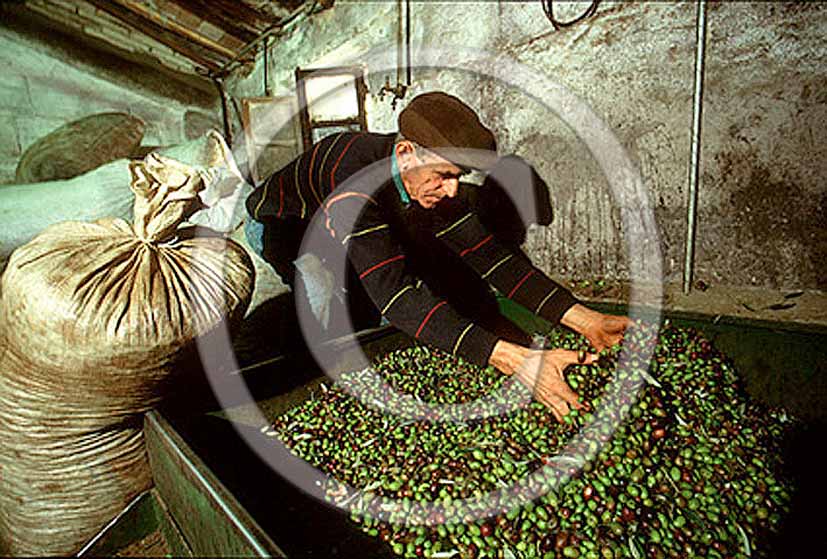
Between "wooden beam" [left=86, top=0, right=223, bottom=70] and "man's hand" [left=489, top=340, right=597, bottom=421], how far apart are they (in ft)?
18.3

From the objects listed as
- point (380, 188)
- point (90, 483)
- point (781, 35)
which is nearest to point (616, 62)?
point (781, 35)

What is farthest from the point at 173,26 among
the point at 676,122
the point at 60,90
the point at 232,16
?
the point at 676,122

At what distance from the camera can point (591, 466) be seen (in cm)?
133

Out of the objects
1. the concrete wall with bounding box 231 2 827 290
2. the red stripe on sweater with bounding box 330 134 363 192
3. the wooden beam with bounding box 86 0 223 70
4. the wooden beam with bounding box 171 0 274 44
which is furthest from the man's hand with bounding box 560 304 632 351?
the wooden beam with bounding box 86 0 223 70

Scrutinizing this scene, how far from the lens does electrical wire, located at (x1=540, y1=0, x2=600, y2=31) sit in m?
2.49

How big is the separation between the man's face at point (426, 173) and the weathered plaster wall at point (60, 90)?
4.87 m

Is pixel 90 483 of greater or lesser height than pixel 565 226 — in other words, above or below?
below

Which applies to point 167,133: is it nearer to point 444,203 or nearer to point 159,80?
point 159,80

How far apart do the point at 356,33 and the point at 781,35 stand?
3532mm

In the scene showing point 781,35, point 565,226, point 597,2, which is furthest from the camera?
point 565,226

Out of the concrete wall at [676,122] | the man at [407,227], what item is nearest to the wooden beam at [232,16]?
the concrete wall at [676,122]

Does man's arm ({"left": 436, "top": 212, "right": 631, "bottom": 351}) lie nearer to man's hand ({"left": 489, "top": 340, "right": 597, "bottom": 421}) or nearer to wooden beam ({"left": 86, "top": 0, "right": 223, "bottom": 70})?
man's hand ({"left": 489, "top": 340, "right": 597, "bottom": 421})

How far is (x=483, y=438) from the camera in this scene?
159 cm

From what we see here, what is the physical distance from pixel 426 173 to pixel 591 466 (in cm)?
120
